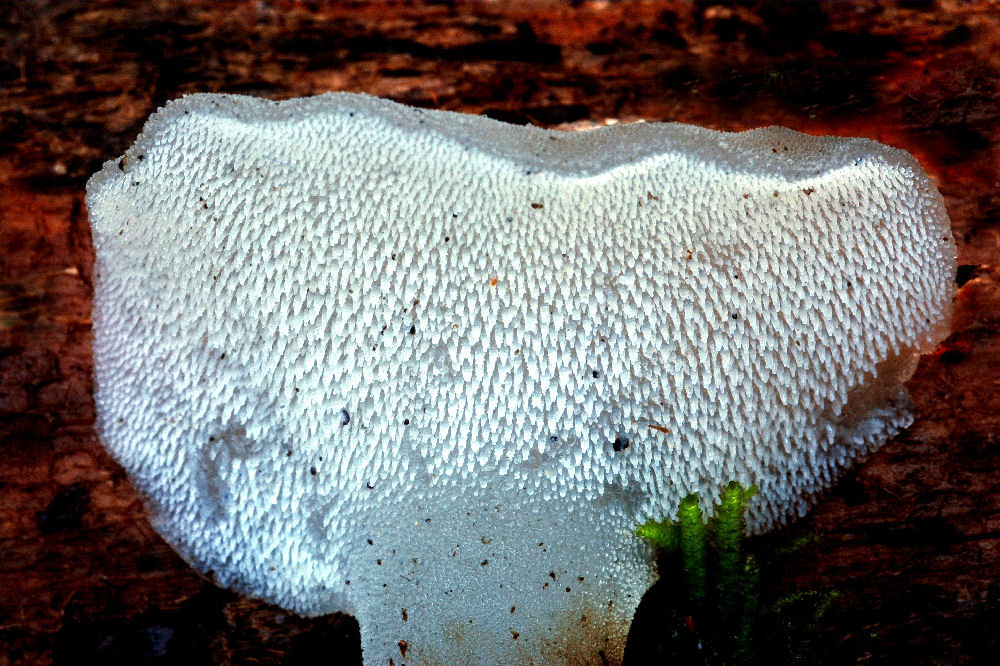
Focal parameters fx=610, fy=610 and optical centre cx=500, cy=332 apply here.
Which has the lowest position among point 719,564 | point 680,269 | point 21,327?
point 719,564

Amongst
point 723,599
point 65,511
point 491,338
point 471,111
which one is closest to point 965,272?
point 723,599

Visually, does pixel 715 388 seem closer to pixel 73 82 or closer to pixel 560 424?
pixel 560 424

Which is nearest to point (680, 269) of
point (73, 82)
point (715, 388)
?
point (715, 388)

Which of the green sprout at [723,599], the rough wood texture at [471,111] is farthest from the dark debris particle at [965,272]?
the green sprout at [723,599]

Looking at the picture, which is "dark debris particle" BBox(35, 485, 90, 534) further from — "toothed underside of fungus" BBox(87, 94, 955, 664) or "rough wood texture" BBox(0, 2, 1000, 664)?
"toothed underside of fungus" BBox(87, 94, 955, 664)

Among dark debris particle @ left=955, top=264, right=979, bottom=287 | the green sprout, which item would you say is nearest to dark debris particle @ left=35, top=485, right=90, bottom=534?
the green sprout
